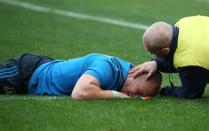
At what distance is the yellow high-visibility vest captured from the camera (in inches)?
305

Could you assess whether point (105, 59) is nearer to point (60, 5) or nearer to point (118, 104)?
point (118, 104)

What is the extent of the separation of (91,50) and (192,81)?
13.9ft

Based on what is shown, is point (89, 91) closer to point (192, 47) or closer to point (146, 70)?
point (146, 70)

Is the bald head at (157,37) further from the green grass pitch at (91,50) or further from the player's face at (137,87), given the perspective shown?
the green grass pitch at (91,50)

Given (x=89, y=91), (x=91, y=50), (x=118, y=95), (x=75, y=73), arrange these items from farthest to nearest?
1. (x=91, y=50)
2. (x=75, y=73)
3. (x=118, y=95)
4. (x=89, y=91)

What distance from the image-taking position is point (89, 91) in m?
7.71

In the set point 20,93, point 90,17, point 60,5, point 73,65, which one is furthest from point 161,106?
point 60,5

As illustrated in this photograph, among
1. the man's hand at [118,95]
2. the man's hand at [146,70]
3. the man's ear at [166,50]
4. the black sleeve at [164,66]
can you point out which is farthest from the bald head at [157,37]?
the man's hand at [118,95]

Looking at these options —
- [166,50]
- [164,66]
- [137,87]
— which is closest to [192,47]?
[166,50]

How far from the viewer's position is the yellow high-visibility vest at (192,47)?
25.4 ft

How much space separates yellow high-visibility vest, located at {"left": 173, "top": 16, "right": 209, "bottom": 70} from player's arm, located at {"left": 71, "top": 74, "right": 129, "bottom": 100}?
71 centimetres

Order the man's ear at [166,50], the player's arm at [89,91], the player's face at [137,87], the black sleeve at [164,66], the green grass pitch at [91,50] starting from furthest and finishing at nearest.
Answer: the black sleeve at [164,66]
the player's face at [137,87]
the man's ear at [166,50]
the player's arm at [89,91]
the green grass pitch at [91,50]

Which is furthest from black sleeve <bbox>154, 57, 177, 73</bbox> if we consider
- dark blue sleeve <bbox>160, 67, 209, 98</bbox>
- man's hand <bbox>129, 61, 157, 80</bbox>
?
dark blue sleeve <bbox>160, 67, 209, 98</bbox>

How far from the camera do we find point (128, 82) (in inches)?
314
